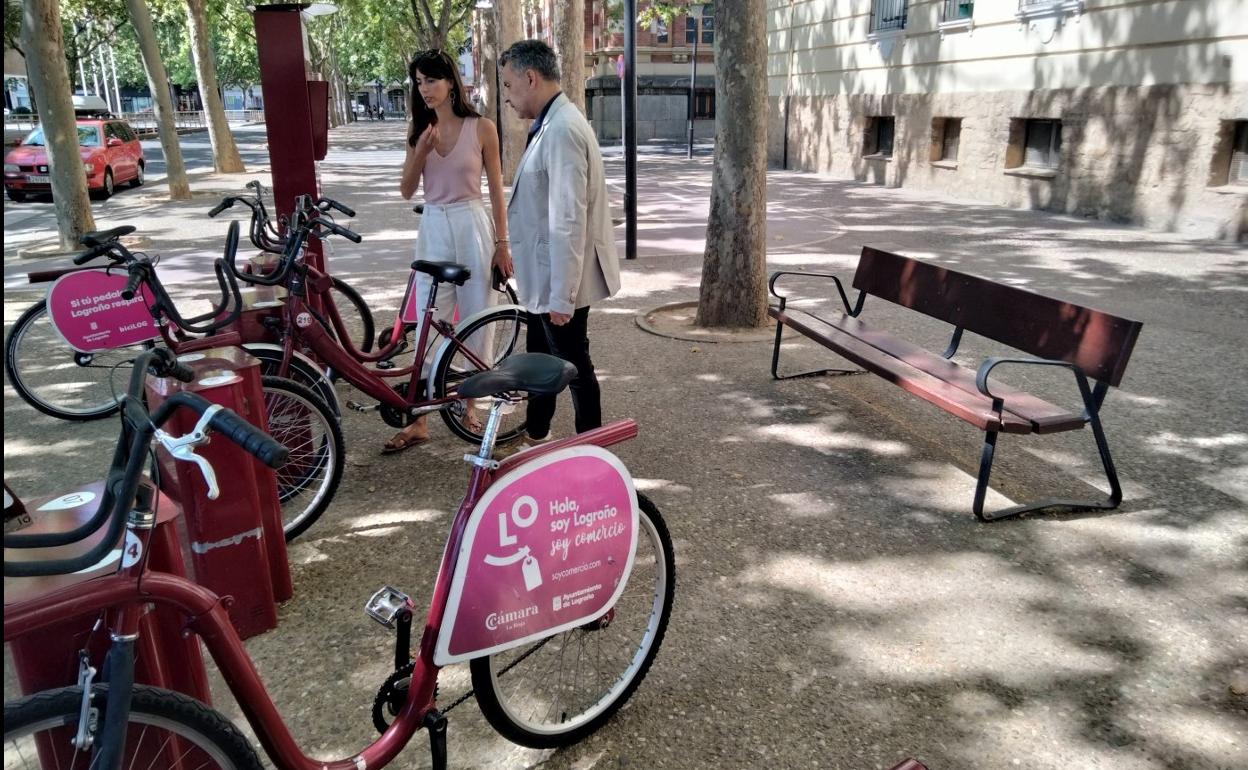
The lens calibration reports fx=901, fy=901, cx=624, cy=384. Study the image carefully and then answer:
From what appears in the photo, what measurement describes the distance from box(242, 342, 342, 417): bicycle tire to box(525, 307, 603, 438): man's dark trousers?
92 cm

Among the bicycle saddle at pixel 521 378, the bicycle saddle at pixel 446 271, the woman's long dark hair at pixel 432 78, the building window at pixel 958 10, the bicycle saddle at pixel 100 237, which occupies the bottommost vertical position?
the bicycle saddle at pixel 446 271

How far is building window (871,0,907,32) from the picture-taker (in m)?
17.5

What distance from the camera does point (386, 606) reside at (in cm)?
212

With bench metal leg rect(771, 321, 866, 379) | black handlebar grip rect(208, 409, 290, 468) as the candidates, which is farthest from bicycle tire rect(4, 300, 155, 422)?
bench metal leg rect(771, 321, 866, 379)

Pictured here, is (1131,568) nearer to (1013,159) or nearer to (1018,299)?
(1018,299)

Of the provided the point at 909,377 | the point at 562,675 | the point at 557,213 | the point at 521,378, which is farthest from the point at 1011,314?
the point at 521,378

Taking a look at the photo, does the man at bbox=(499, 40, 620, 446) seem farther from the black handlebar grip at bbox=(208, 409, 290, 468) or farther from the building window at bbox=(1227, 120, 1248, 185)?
the building window at bbox=(1227, 120, 1248, 185)

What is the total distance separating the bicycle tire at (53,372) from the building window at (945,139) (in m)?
14.7

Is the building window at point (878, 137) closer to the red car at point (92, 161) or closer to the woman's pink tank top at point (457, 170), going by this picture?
the red car at point (92, 161)

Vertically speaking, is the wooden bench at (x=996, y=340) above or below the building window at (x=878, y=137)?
below

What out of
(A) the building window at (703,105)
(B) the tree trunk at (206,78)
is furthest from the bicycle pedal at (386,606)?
(A) the building window at (703,105)

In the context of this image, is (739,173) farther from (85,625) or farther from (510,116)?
(510,116)

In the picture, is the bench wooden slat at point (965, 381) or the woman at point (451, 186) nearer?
the bench wooden slat at point (965, 381)

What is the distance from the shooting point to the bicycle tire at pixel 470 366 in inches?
177
